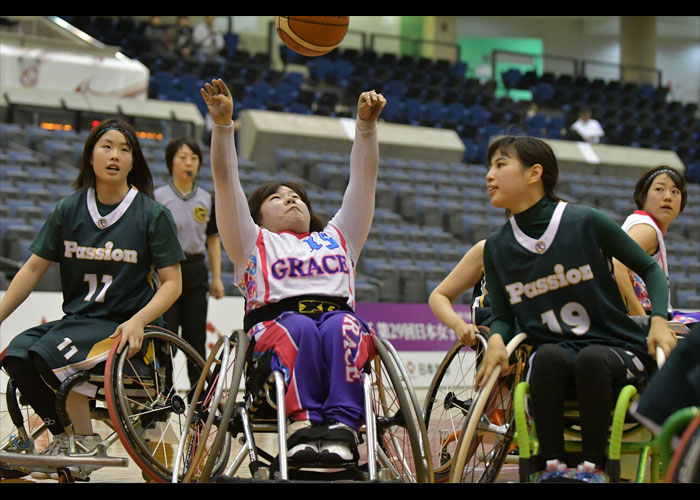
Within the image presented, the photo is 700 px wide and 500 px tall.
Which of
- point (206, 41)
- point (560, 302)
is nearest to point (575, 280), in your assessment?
point (560, 302)

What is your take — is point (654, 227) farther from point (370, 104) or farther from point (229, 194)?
point (229, 194)

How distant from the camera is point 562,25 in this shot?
20344 mm

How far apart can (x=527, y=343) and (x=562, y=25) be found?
19313 mm

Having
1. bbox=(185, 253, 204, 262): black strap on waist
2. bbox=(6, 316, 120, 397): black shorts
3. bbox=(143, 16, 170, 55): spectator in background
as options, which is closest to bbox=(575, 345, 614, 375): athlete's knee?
bbox=(6, 316, 120, 397): black shorts

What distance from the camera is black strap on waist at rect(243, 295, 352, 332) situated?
248 centimetres

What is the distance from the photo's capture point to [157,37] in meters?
13.0

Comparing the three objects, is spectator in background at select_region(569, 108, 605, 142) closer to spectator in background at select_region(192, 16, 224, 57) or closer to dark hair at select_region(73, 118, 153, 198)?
spectator in background at select_region(192, 16, 224, 57)

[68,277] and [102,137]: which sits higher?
[102,137]

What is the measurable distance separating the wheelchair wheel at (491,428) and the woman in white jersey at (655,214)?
3.25 feet

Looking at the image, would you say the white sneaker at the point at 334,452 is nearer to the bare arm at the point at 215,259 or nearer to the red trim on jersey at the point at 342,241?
the red trim on jersey at the point at 342,241

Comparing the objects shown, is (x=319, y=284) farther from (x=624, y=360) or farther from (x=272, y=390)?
(x=624, y=360)

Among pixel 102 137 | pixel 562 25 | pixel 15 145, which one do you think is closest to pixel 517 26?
pixel 562 25

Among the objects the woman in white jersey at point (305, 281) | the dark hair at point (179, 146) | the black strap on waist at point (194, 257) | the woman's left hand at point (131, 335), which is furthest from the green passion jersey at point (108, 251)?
the dark hair at point (179, 146)

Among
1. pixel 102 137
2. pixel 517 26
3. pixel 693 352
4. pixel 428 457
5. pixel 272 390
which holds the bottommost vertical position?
pixel 428 457
